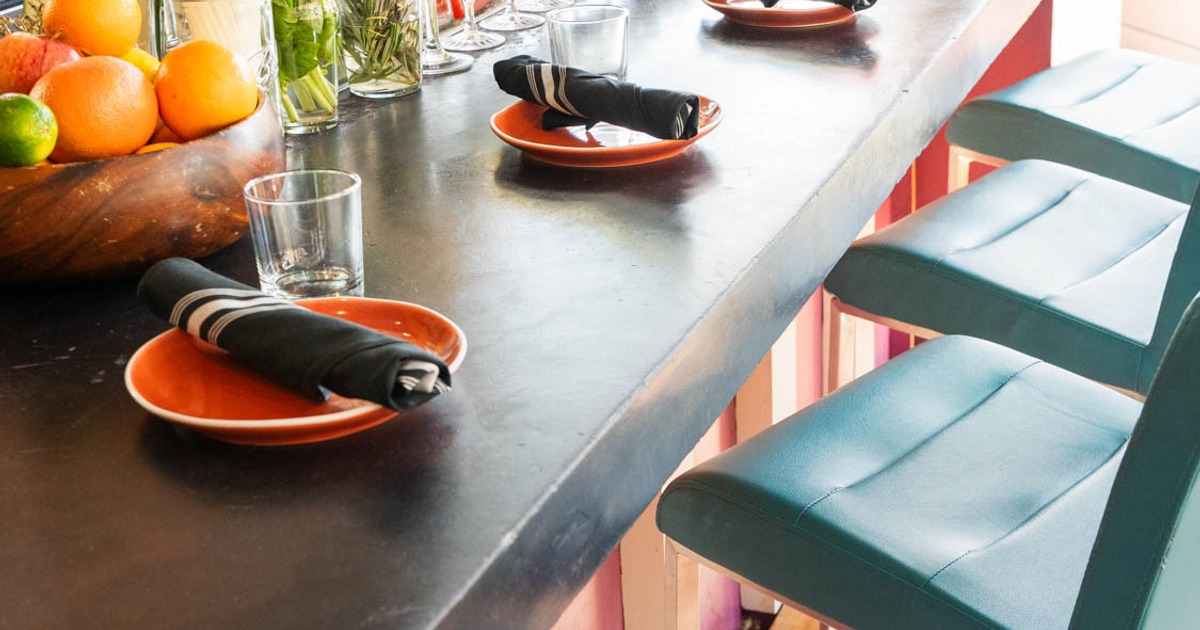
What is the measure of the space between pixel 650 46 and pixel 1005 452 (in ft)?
2.16

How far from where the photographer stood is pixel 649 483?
786mm

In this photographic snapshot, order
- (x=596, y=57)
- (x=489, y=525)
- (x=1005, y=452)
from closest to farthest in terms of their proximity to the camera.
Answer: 1. (x=489, y=525)
2. (x=1005, y=452)
3. (x=596, y=57)

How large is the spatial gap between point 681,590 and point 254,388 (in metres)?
0.62

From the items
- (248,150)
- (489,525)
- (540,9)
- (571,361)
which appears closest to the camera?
(489,525)

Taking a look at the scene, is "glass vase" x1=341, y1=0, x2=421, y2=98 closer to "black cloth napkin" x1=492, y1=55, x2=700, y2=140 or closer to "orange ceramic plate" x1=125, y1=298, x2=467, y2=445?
"black cloth napkin" x1=492, y1=55, x2=700, y2=140

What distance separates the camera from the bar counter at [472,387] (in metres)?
0.59

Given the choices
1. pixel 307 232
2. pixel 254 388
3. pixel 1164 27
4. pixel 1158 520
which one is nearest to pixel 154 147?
pixel 307 232

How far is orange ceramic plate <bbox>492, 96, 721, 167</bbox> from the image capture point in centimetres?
110

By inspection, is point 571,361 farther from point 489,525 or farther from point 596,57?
point 596,57

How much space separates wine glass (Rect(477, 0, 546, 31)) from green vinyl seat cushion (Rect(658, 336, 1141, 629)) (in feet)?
2.27

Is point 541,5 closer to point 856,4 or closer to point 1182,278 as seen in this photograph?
point 856,4

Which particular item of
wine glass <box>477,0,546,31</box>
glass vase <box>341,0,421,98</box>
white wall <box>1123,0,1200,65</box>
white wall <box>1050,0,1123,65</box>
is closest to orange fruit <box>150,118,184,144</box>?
glass vase <box>341,0,421,98</box>

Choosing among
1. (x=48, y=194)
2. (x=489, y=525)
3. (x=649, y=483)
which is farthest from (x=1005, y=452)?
(x=48, y=194)

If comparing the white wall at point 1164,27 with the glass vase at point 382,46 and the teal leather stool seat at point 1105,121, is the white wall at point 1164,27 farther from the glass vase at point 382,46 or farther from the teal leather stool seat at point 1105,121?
the glass vase at point 382,46
